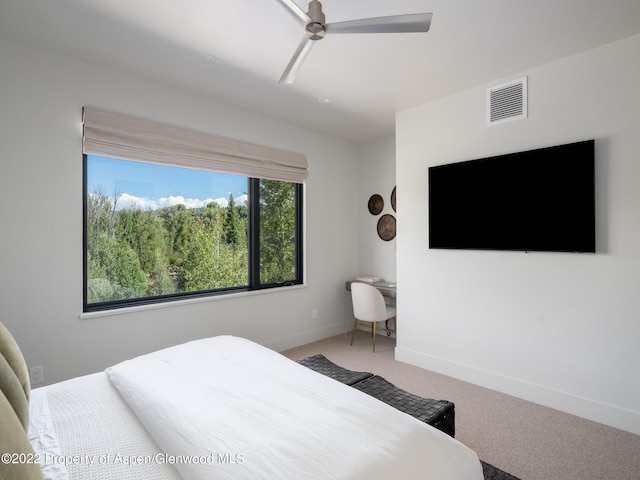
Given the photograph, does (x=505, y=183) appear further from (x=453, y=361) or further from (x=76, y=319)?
(x=76, y=319)

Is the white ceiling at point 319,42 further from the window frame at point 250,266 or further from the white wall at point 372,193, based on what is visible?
the white wall at point 372,193

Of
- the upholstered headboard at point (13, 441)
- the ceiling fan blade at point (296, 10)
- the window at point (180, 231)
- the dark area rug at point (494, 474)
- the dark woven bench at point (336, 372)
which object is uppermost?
the ceiling fan blade at point (296, 10)

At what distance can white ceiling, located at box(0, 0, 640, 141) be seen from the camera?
75.4 inches

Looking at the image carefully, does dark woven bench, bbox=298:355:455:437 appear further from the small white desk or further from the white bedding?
the small white desk

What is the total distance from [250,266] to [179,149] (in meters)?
1.40

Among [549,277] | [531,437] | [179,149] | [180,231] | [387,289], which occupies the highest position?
[179,149]

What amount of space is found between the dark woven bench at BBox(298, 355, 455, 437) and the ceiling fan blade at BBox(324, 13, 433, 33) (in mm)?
1885

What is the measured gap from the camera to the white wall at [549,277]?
7.44 feet

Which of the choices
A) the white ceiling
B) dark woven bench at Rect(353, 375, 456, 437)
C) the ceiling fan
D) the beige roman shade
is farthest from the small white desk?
the ceiling fan

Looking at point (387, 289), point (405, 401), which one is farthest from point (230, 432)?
point (387, 289)

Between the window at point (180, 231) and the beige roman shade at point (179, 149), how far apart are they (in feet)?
0.11

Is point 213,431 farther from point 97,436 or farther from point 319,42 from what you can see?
point 319,42

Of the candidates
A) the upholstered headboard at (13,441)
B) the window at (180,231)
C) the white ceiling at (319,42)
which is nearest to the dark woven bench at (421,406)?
the upholstered headboard at (13,441)

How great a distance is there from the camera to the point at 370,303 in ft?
12.2
